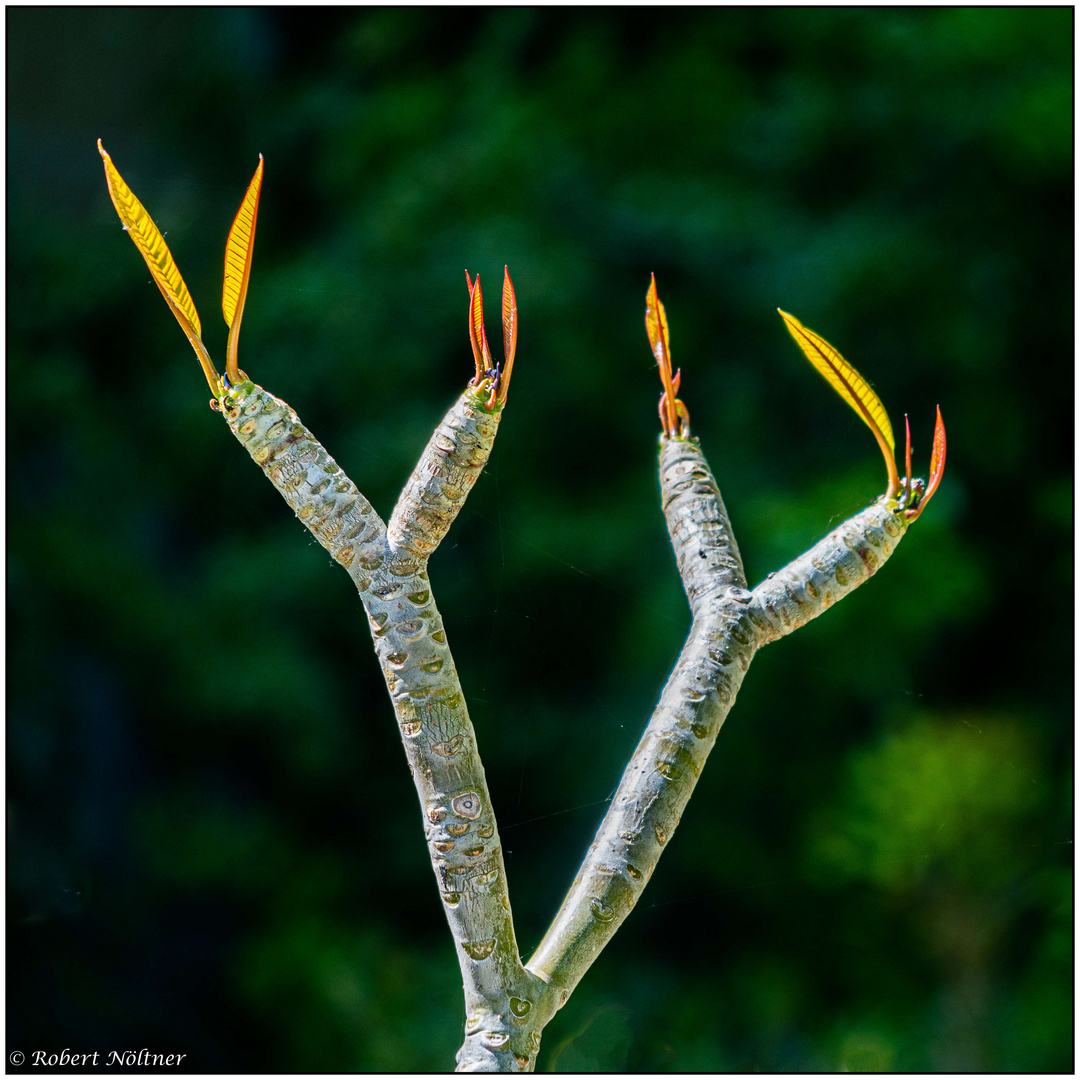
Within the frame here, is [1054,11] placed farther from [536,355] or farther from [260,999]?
[260,999]

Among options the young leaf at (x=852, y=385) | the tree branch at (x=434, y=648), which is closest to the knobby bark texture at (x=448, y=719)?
the tree branch at (x=434, y=648)

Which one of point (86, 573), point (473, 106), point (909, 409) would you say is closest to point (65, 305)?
point (86, 573)

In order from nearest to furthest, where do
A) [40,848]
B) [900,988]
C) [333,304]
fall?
[40,848]
[333,304]
[900,988]

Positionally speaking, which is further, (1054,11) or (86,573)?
(1054,11)

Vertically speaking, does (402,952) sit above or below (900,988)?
above

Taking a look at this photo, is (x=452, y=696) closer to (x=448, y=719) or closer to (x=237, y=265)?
(x=448, y=719)

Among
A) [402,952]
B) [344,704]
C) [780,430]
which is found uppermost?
[780,430]

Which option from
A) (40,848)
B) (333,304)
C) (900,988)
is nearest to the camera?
(40,848)

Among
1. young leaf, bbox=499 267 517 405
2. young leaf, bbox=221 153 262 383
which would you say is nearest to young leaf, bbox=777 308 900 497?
young leaf, bbox=499 267 517 405

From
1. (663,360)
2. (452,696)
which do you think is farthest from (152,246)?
(663,360)
